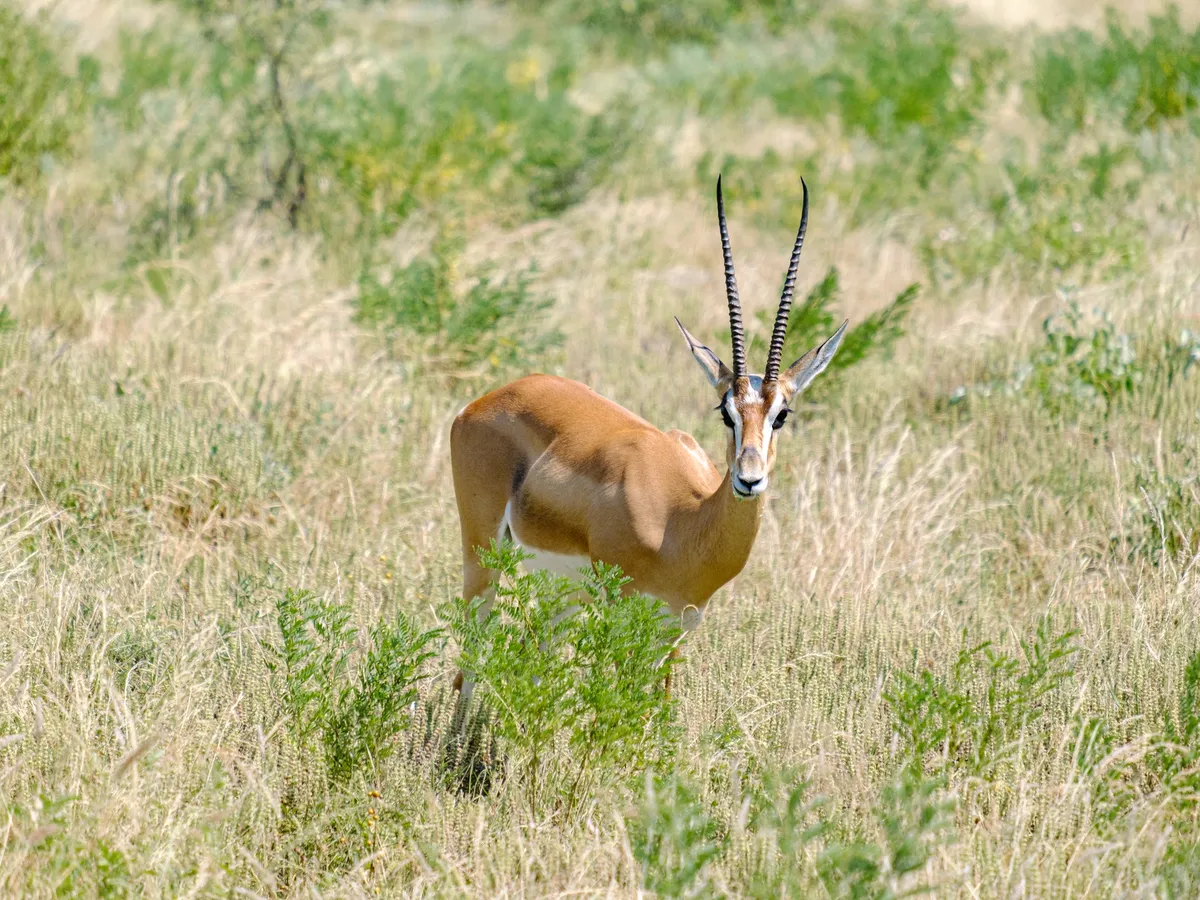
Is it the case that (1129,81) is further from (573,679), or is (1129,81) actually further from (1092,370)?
(573,679)

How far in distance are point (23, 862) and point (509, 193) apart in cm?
864

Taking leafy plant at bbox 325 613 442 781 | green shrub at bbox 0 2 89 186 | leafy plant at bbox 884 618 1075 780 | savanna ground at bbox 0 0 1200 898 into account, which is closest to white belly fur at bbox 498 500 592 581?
savanna ground at bbox 0 0 1200 898

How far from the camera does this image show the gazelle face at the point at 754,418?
157 inches

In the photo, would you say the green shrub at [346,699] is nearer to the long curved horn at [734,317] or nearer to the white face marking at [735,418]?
the white face marking at [735,418]

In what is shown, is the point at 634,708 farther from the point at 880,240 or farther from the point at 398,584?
the point at 880,240

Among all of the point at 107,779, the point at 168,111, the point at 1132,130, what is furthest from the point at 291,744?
the point at 1132,130

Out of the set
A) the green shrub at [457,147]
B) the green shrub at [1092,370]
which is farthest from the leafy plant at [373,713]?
the green shrub at [457,147]

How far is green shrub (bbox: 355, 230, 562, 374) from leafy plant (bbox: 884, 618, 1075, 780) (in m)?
3.96

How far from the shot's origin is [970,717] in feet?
13.5

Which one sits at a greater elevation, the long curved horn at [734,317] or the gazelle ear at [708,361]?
the long curved horn at [734,317]

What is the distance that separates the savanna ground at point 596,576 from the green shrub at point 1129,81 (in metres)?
0.06

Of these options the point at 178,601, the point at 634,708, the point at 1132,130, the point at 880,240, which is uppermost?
the point at 1132,130

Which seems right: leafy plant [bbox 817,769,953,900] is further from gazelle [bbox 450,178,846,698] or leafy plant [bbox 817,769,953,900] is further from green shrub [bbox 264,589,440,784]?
green shrub [bbox 264,589,440,784]

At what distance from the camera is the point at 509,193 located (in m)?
11.3
